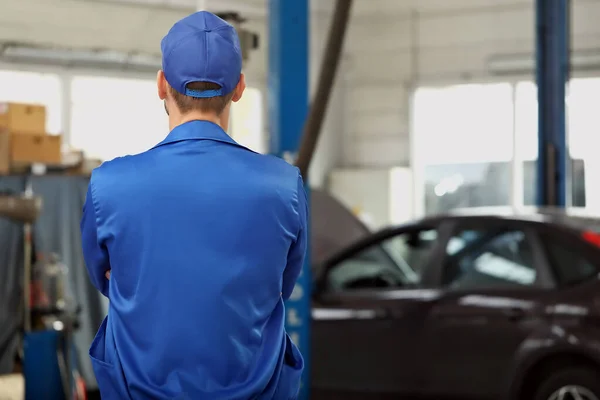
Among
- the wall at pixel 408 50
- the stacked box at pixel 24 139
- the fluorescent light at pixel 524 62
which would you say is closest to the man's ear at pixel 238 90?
the stacked box at pixel 24 139

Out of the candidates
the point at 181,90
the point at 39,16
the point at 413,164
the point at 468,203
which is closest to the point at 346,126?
the point at 413,164

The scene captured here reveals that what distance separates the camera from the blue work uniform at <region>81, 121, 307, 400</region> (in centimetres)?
164

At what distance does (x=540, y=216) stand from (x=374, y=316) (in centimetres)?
120

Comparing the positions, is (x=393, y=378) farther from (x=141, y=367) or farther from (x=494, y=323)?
(x=141, y=367)

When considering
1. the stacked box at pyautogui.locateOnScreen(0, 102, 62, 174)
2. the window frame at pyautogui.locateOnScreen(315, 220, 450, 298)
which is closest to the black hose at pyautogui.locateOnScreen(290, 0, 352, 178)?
the window frame at pyautogui.locateOnScreen(315, 220, 450, 298)

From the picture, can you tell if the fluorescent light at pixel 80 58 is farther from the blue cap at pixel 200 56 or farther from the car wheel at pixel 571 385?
the blue cap at pixel 200 56

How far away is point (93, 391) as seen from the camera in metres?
7.55

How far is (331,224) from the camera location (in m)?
7.64

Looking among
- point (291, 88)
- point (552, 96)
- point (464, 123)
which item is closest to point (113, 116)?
point (464, 123)

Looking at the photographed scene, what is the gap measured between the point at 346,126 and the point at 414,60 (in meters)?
1.44

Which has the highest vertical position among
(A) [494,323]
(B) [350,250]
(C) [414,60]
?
(C) [414,60]

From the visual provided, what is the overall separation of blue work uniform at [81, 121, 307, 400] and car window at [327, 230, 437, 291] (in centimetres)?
430

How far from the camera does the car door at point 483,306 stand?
17.4ft

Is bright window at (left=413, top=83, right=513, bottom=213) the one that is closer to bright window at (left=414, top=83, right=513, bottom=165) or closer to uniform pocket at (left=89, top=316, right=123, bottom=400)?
bright window at (left=414, top=83, right=513, bottom=165)
